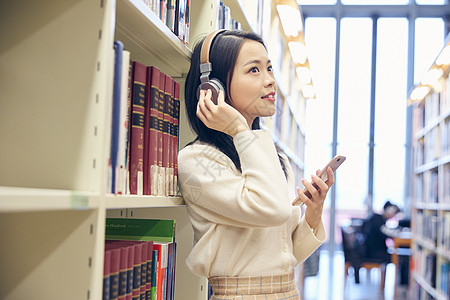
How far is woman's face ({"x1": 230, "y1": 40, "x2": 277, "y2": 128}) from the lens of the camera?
57.2 inches

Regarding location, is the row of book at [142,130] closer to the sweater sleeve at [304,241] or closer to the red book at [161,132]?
the red book at [161,132]

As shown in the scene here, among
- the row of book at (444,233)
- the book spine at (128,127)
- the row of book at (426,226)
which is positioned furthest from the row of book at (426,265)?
the book spine at (128,127)

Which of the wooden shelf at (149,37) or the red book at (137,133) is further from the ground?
the wooden shelf at (149,37)

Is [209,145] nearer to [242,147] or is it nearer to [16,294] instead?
[242,147]

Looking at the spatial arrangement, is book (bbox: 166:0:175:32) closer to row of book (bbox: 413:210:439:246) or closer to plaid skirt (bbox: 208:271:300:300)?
plaid skirt (bbox: 208:271:300:300)

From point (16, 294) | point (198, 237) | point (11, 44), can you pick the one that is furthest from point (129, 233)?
point (11, 44)

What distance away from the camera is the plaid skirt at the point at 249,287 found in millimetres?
1290

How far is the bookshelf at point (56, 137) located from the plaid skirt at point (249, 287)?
453 mm

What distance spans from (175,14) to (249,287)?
771 millimetres

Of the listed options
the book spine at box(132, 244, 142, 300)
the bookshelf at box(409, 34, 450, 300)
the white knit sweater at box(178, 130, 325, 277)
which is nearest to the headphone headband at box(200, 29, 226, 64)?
the white knit sweater at box(178, 130, 325, 277)

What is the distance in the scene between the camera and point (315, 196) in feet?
5.16

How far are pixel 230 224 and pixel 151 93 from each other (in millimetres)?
389

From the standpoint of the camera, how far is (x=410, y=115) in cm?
941

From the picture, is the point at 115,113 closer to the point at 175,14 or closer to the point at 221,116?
the point at 221,116
